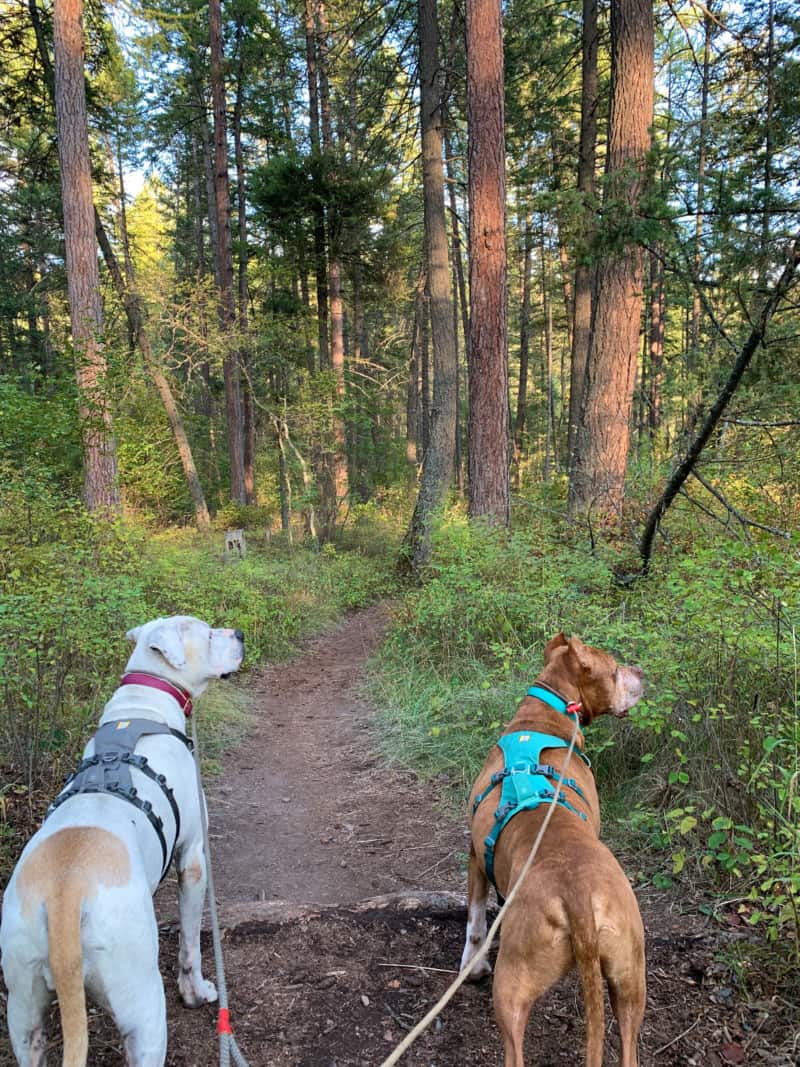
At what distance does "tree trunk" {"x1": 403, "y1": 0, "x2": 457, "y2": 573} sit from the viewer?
11.4 m

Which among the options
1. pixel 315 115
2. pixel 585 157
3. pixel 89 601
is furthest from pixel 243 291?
pixel 89 601

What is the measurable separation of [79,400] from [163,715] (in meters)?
6.74

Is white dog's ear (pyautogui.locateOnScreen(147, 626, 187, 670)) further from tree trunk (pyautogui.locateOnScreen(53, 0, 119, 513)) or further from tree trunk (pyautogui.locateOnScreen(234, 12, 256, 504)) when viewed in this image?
tree trunk (pyautogui.locateOnScreen(234, 12, 256, 504))

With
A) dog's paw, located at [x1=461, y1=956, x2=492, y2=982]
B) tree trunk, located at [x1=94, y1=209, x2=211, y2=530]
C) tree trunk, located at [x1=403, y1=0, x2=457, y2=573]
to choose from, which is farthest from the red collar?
tree trunk, located at [x1=94, y1=209, x2=211, y2=530]

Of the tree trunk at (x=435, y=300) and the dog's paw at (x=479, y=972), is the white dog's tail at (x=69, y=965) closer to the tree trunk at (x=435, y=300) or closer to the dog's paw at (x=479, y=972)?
the dog's paw at (x=479, y=972)

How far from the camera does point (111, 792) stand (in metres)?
2.24

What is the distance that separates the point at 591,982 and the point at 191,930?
170 centimetres

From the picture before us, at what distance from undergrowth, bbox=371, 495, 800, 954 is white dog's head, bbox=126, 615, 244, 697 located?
1926 mm

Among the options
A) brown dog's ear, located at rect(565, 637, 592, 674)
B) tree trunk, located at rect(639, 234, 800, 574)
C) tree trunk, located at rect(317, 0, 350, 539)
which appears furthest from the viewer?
tree trunk, located at rect(317, 0, 350, 539)

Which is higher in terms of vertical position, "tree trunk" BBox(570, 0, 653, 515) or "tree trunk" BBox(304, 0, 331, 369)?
"tree trunk" BBox(304, 0, 331, 369)

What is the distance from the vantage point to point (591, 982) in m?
1.81

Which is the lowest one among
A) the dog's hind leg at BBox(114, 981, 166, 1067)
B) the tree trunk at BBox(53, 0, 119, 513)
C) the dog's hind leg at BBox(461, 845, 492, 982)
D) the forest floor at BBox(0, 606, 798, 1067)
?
the forest floor at BBox(0, 606, 798, 1067)

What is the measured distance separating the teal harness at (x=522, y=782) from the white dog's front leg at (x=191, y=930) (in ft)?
4.06

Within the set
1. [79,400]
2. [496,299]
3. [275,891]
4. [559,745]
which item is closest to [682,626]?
[559,745]
